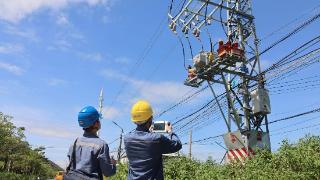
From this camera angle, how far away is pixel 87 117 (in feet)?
14.7

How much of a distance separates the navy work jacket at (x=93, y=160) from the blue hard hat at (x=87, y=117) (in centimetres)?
16

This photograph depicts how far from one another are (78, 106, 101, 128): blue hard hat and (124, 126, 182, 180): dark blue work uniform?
47 cm

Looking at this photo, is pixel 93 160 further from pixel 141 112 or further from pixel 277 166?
pixel 277 166

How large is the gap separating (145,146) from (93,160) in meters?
0.53

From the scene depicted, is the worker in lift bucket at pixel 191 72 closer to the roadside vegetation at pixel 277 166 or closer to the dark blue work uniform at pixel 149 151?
the roadside vegetation at pixel 277 166

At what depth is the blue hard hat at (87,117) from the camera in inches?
177

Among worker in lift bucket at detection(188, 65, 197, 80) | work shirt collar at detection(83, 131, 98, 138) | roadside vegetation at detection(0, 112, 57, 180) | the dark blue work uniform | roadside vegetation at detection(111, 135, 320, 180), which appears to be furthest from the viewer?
roadside vegetation at detection(0, 112, 57, 180)

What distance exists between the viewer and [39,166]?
265ft

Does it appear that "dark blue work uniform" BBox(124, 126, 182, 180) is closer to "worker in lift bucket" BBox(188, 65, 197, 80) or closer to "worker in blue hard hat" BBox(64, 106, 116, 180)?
"worker in blue hard hat" BBox(64, 106, 116, 180)

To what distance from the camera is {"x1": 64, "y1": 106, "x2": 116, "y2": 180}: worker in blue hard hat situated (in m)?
4.23

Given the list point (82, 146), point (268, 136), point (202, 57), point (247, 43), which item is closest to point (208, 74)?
point (202, 57)

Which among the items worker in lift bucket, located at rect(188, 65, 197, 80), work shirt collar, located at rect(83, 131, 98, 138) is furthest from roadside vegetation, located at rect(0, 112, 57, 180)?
work shirt collar, located at rect(83, 131, 98, 138)

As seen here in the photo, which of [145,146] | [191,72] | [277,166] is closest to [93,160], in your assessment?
[145,146]

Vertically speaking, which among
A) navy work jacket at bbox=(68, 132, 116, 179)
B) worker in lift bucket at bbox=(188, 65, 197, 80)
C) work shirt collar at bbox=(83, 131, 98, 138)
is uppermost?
worker in lift bucket at bbox=(188, 65, 197, 80)
